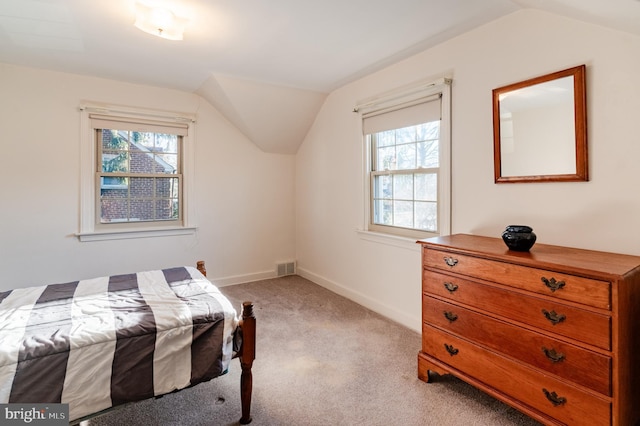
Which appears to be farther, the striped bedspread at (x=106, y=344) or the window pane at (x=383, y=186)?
the window pane at (x=383, y=186)

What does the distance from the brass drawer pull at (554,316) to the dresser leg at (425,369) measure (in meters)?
0.78

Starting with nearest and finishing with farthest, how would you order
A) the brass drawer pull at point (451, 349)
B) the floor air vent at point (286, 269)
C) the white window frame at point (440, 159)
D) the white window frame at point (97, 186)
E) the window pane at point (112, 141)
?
the brass drawer pull at point (451, 349)
the white window frame at point (440, 159)
the white window frame at point (97, 186)
the window pane at point (112, 141)
the floor air vent at point (286, 269)

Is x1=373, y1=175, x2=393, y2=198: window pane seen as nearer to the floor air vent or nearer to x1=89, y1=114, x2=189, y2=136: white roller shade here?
the floor air vent

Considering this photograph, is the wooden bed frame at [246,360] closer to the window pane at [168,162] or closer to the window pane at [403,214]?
the window pane at [403,214]

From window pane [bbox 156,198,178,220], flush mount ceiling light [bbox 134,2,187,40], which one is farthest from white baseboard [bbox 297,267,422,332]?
flush mount ceiling light [bbox 134,2,187,40]

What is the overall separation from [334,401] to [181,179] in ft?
10.2

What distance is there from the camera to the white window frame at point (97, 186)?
3420mm

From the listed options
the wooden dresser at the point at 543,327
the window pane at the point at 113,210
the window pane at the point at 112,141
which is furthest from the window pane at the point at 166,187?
the wooden dresser at the point at 543,327

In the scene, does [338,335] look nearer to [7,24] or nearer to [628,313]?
[628,313]

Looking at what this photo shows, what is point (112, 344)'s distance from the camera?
4.82ft

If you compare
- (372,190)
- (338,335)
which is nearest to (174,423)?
(338,335)

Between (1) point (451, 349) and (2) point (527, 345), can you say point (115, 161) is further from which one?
(2) point (527, 345)

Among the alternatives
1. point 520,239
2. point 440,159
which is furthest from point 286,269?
point 520,239

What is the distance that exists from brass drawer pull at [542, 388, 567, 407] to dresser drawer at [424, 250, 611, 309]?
1.53 ft
